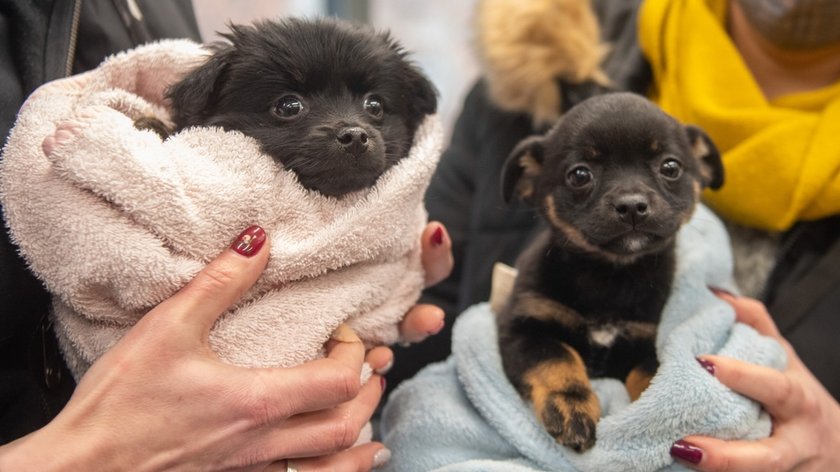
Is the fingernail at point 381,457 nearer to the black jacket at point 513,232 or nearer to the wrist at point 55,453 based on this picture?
the wrist at point 55,453

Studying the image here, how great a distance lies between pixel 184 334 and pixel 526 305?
75 cm

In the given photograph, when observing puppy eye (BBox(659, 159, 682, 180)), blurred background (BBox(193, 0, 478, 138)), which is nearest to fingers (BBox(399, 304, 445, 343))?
puppy eye (BBox(659, 159, 682, 180))

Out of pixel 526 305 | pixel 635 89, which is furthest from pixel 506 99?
pixel 526 305

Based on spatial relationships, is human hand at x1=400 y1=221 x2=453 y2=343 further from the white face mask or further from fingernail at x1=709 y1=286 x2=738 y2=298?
the white face mask

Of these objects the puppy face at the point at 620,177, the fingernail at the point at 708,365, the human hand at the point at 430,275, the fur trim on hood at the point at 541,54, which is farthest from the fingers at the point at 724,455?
the fur trim on hood at the point at 541,54

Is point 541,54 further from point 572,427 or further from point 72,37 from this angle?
point 72,37

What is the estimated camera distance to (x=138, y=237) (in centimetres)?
99

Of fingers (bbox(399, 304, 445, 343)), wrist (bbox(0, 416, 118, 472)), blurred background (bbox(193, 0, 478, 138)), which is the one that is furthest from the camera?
blurred background (bbox(193, 0, 478, 138))

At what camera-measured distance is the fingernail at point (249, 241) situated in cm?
103

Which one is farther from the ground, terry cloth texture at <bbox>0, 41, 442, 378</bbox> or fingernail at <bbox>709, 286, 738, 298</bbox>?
terry cloth texture at <bbox>0, 41, 442, 378</bbox>

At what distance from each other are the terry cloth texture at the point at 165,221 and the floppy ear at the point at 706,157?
0.71m

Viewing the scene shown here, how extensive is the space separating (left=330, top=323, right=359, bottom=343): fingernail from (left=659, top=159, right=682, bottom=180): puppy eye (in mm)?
740

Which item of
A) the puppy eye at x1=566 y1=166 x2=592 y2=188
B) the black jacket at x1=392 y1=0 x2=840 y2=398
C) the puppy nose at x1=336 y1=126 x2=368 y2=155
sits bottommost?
the black jacket at x1=392 y1=0 x2=840 y2=398

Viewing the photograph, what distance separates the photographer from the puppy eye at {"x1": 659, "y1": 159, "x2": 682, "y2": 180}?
141cm
